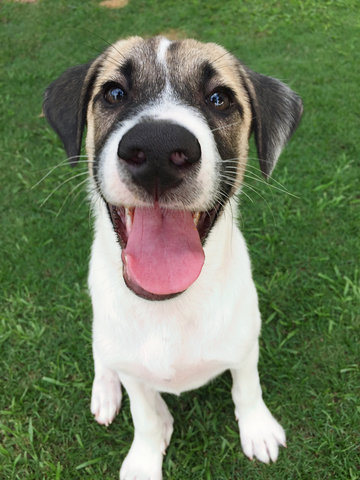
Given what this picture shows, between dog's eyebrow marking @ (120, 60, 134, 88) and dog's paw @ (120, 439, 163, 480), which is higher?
dog's eyebrow marking @ (120, 60, 134, 88)

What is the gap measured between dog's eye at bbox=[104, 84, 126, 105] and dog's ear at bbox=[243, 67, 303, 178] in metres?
0.66

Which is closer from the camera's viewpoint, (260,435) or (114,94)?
(114,94)

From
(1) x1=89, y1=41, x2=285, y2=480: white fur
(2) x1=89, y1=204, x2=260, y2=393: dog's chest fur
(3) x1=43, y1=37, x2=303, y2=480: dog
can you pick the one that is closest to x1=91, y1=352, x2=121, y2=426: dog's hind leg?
(3) x1=43, y1=37, x2=303, y2=480: dog

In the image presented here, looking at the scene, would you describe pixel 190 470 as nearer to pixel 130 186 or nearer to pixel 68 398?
pixel 68 398

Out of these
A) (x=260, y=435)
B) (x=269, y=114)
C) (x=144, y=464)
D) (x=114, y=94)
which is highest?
(x=114, y=94)

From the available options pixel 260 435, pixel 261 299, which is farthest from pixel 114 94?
pixel 260 435

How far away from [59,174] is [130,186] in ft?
10.6

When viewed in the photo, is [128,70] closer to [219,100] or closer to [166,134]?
[219,100]

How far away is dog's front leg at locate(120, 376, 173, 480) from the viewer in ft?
8.43

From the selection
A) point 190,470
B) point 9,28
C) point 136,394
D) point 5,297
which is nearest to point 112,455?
point 190,470

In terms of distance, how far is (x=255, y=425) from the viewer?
2.85 meters

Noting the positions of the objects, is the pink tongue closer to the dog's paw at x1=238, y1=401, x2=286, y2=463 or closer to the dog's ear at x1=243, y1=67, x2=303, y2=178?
the dog's ear at x1=243, y1=67, x2=303, y2=178

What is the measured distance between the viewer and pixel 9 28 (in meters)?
7.02

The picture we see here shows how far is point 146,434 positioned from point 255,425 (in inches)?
27.7
